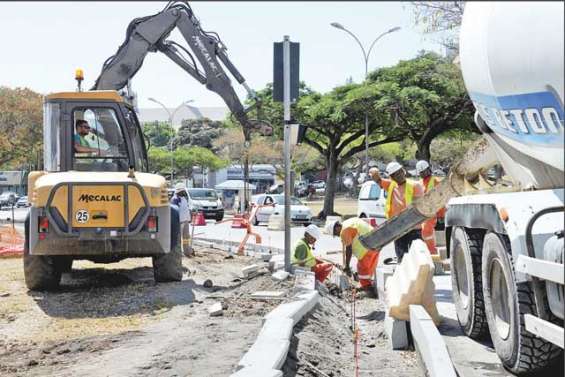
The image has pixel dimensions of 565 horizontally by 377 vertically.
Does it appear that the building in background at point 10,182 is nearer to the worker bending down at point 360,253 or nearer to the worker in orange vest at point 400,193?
the worker bending down at point 360,253

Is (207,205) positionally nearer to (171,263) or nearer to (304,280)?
(171,263)

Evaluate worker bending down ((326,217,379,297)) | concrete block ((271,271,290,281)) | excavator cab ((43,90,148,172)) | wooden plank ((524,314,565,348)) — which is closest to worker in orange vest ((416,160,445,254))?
worker bending down ((326,217,379,297))

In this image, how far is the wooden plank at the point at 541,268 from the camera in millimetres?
4367

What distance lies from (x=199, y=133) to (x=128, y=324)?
7843cm

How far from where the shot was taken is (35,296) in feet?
33.8

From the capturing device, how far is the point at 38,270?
1054 centimetres

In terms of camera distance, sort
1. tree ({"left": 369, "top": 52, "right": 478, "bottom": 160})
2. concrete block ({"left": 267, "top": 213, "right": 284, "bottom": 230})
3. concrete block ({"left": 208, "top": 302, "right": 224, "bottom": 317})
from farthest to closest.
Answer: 1. tree ({"left": 369, "top": 52, "right": 478, "bottom": 160})
2. concrete block ({"left": 267, "top": 213, "right": 284, "bottom": 230})
3. concrete block ({"left": 208, "top": 302, "right": 224, "bottom": 317})

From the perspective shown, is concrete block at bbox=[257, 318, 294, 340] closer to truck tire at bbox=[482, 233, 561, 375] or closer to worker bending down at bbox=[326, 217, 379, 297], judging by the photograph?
truck tire at bbox=[482, 233, 561, 375]

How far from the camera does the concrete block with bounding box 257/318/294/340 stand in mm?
6623

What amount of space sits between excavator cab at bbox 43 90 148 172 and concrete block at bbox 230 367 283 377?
6.00 meters

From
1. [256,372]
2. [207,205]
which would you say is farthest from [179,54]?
[207,205]

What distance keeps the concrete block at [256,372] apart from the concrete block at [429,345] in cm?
126

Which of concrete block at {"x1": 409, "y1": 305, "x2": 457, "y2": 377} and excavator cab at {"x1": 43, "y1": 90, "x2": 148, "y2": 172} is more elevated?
excavator cab at {"x1": 43, "y1": 90, "x2": 148, "y2": 172}

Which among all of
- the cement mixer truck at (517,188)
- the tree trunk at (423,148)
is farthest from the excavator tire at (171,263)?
the tree trunk at (423,148)
